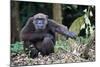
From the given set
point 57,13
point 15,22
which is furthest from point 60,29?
point 15,22

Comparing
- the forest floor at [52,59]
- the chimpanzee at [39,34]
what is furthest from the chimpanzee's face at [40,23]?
the forest floor at [52,59]

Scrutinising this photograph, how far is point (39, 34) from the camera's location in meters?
2.34

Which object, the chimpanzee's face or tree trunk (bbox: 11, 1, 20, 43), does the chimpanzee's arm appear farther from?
tree trunk (bbox: 11, 1, 20, 43)

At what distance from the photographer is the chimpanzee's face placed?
91.9 inches

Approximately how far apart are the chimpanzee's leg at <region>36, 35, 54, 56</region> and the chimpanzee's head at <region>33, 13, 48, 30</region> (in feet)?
0.46

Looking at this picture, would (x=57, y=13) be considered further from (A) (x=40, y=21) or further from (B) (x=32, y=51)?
(B) (x=32, y=51)

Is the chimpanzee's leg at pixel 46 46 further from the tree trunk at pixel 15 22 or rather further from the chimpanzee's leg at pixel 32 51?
the tree trunk at pixel 15 22

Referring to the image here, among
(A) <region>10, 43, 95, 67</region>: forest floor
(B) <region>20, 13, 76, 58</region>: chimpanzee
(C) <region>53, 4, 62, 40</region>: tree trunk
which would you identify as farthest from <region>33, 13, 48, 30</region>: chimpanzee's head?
(A) <region>10, 43, 95, 67</region>: forest floor

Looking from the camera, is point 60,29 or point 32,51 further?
point 60,29

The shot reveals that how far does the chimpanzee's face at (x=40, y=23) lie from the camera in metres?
2.33

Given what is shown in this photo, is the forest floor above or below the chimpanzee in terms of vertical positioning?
below

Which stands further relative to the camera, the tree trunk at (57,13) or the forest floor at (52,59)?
the tree trunk at (57,13)

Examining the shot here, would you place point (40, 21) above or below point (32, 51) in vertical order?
above

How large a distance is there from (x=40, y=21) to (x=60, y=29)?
27 cm
